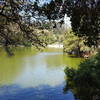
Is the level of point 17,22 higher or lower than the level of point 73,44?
higher

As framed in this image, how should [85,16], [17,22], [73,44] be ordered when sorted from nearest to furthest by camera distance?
[85,16]
[17,22]
[73,44]

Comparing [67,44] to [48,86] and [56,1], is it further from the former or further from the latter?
[56,1]

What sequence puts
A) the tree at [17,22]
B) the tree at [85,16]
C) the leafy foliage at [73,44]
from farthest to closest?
1. the leafy foliage at [73,44]
2. the tree at [17,22]
3. the tree at [85,16]

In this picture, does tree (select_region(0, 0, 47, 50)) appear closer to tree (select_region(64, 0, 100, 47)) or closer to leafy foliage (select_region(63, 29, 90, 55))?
tree (select_region(64, 0, 100, 47))

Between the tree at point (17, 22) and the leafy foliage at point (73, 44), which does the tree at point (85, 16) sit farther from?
the leafy foliage at point (73, 44)

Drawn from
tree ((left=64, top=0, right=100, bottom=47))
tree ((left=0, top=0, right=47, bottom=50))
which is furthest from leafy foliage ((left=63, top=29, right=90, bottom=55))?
tree ((left=64, top=0, right=100, bottom=47))

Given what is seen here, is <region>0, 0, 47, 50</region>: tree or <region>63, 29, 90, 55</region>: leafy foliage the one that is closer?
<region>0, 0, 47, 50</region>: tree

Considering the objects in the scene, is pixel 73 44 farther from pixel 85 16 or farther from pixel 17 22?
pixel 85 16

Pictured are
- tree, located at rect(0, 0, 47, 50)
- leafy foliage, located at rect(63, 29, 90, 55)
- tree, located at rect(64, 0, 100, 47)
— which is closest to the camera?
tree, located at rect(64, 0, 100, 47)

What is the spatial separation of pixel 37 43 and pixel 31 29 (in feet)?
1.36

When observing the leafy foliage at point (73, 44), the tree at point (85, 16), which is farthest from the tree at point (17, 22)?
the leafy foliage at point (73, 44)

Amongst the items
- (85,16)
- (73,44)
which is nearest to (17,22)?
(85,16)

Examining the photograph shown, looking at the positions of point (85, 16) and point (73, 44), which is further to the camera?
point (73, 44)

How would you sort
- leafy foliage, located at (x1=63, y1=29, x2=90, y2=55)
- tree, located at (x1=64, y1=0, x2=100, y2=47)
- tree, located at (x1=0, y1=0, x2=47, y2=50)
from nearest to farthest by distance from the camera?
1. tree, located at (x1=64, y1=0, x2=100, y2=47)
2. tree, located at (x1=0, y1=0, x2=47, y2=50)
3. leafy foliage, located at (x1=63, y1=29, x2=90, y2=55)
